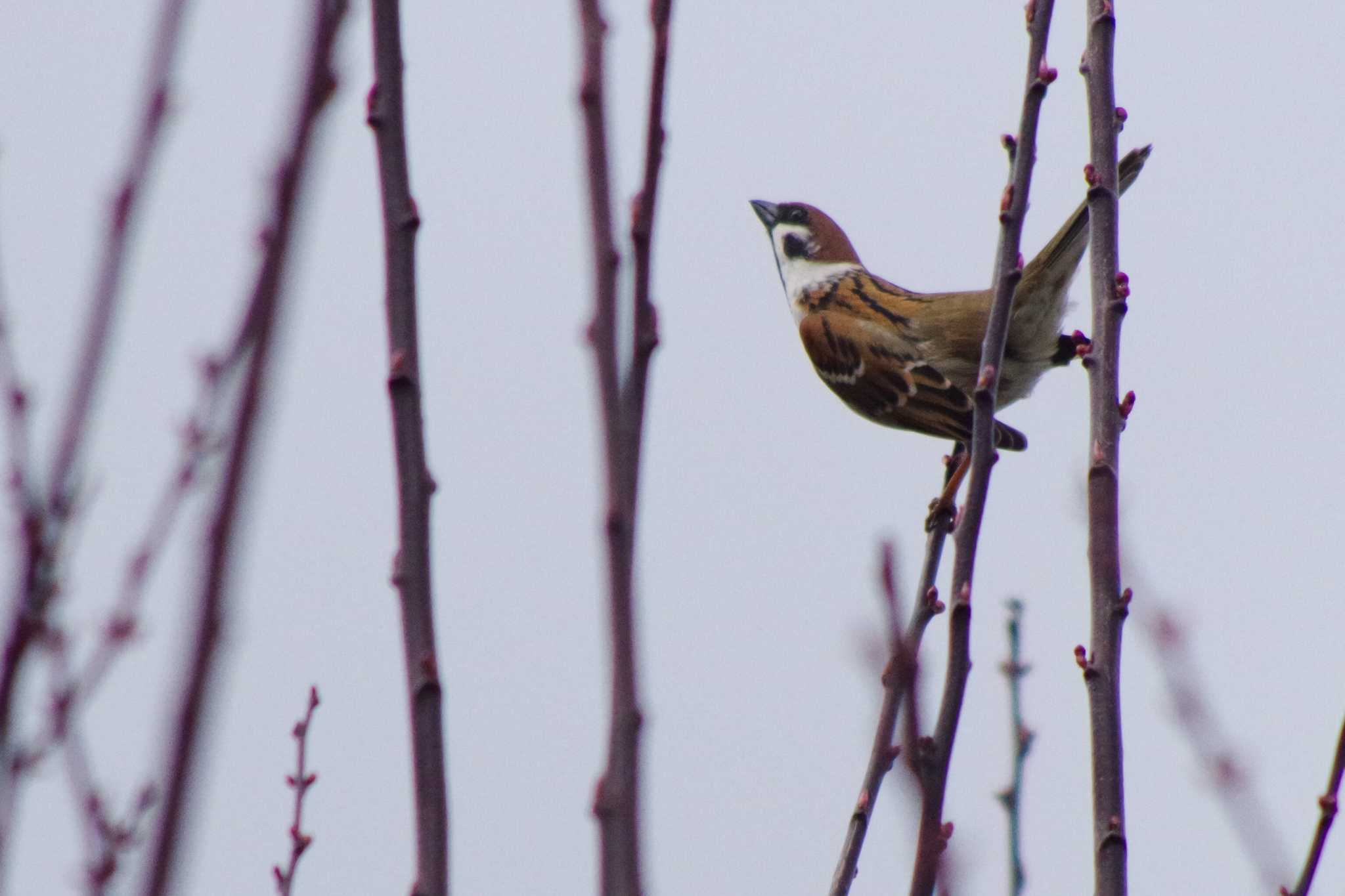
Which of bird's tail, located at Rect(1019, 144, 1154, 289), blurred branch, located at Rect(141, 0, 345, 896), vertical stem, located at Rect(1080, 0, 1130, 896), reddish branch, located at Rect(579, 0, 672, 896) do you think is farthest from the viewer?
bird's tail, located at Rect(1019, 144, 1154, 289)

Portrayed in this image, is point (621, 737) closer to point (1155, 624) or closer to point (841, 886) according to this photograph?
point (841, 886)

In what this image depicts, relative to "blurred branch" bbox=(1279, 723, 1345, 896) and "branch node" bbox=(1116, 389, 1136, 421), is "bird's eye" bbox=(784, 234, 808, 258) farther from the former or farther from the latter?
"blurred branch" bbox=(1279, 723, 1345, 896)

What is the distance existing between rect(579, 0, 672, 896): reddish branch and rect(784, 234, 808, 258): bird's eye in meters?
6.55

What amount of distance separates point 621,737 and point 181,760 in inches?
18.3

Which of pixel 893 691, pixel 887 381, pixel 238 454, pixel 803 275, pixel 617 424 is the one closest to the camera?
pixel 238 454

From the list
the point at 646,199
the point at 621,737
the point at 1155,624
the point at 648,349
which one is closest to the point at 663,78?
the point at 646,199

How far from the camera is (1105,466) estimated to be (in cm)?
261

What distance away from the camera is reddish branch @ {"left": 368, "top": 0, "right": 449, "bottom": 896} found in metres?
1.52

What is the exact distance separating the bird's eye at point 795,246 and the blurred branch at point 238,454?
688 centimetres

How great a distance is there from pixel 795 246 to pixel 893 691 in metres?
5.87

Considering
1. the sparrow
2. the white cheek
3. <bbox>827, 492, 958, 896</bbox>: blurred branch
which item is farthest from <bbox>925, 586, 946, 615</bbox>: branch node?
the white cheek

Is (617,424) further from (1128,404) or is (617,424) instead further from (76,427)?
(1128,404)

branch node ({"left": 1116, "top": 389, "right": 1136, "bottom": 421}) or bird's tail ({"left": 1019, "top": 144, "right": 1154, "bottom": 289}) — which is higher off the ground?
bird's tail ({"left": 1019, "top": 144, "right": 1154, "bottom": 289})

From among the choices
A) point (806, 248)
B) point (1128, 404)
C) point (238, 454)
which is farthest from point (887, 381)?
point (238, 454)
